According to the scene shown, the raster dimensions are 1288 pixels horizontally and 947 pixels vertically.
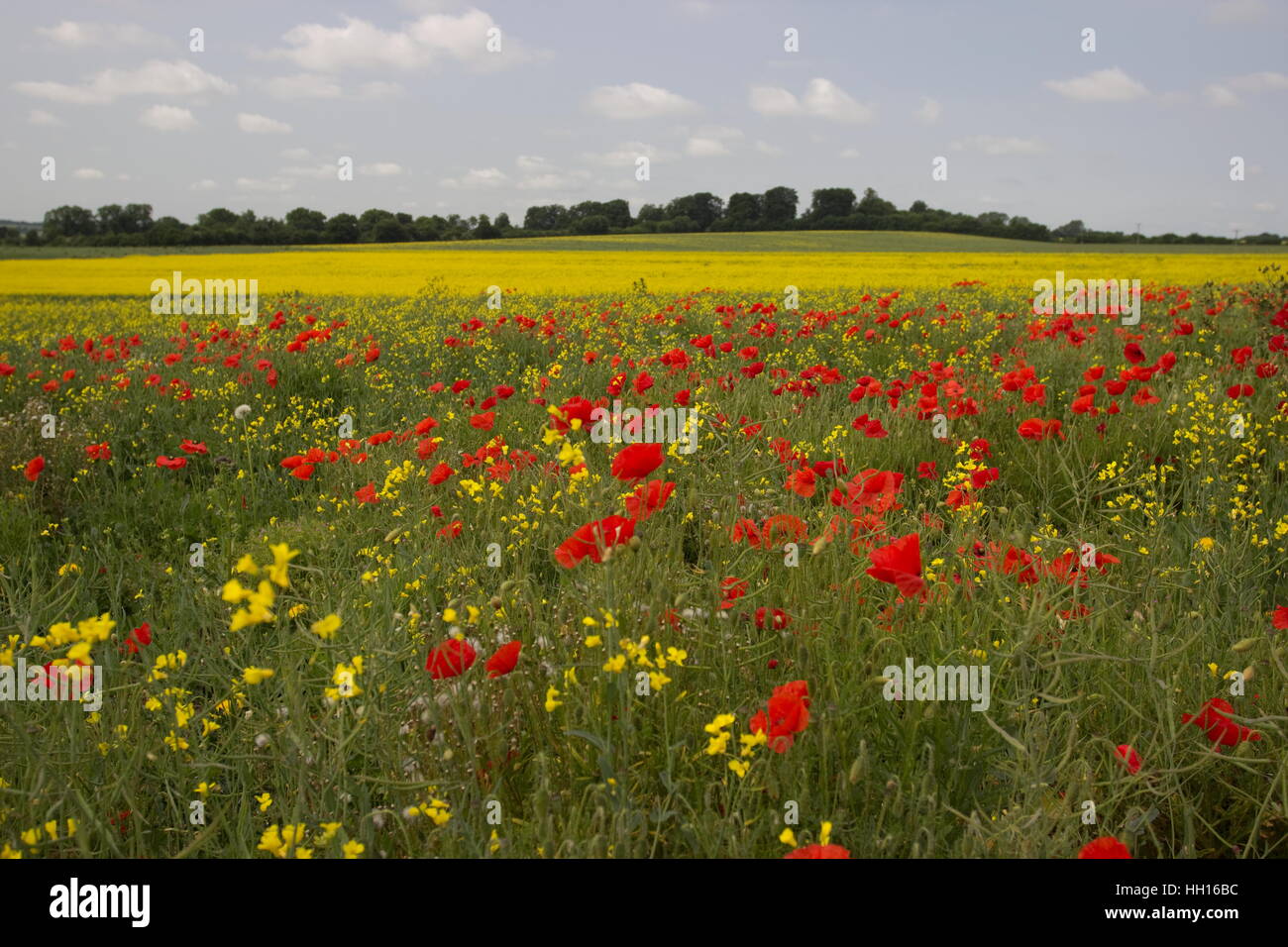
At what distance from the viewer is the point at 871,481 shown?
2.01 meters

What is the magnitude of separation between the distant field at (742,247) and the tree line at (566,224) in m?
3.30

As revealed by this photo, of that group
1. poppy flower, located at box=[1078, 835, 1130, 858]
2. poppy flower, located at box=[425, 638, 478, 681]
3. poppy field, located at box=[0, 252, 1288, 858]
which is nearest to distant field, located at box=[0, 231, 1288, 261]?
poppy field, located at box=[0, 252, 1288, 858]

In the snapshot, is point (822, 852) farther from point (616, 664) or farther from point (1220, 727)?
point (1220, 727)

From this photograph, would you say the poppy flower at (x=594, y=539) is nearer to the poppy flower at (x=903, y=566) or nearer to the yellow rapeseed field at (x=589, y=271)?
the poppy flower at (x=903, y=566)

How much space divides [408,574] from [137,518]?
6.68 ft

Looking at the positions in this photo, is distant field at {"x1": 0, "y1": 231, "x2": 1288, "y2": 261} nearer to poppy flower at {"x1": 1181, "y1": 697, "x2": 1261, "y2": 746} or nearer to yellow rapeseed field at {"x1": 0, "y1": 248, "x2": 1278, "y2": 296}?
yellow rapeseed field at {"x1": 0, "y1": 248, "x2": 1278, "y2": 296}

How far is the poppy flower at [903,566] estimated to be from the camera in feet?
4.85

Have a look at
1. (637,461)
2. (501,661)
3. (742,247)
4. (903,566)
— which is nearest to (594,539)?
(637,461)

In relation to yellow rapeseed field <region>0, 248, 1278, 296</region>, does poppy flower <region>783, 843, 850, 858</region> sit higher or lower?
lower

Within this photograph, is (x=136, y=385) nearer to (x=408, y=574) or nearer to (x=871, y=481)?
(x=408, y=574)

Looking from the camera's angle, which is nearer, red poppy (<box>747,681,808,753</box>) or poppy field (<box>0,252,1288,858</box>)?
red poppy (<box>747,681,808,753</box>)

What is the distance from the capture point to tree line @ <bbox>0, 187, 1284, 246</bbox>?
39.8 m

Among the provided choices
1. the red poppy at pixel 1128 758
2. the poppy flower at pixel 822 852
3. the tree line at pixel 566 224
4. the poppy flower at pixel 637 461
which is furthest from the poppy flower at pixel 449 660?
the tree line at pixel 566 224

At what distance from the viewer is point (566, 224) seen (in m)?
48.8
